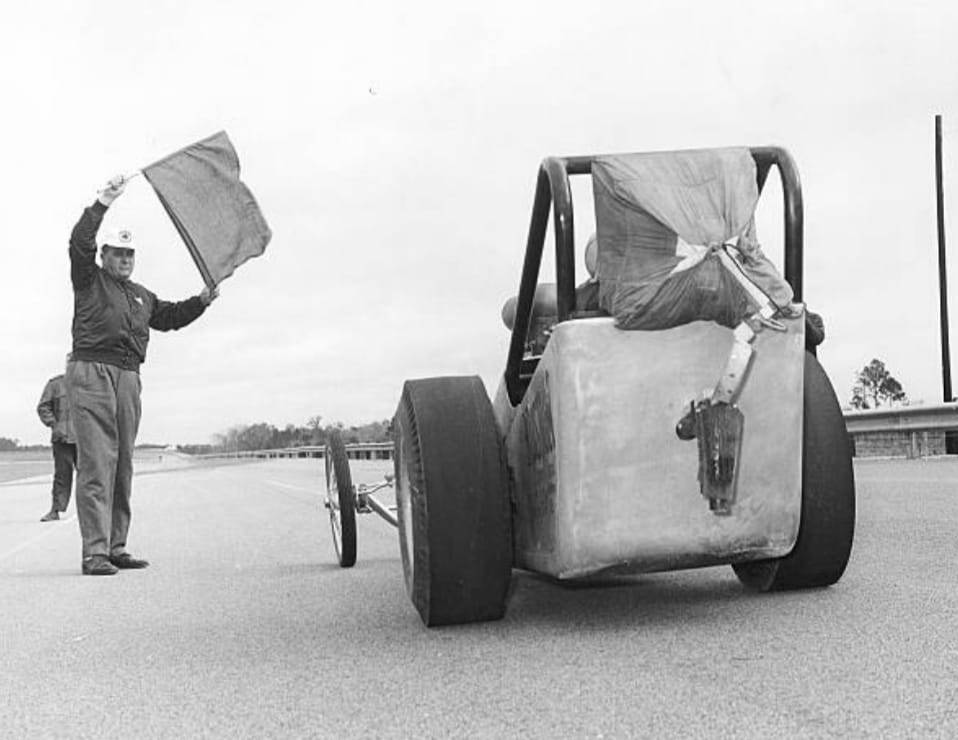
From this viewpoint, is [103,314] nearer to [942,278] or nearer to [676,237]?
[676,237]

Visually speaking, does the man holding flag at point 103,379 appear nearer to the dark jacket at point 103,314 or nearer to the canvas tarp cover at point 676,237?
the dark jacket at point 103,314

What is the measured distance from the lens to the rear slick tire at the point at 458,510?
3.99 m

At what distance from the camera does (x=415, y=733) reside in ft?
9.38

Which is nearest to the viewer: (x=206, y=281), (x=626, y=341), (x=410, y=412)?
(x=626, y=341)

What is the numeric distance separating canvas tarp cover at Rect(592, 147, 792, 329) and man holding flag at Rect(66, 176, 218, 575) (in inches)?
148

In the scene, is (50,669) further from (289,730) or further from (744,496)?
(744,496)

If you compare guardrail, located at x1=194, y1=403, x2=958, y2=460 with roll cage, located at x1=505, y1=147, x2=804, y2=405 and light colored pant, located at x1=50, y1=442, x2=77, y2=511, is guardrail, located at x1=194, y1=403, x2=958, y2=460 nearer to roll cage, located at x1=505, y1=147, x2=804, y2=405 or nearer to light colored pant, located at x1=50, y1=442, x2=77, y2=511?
light colored pant, located at x1=50, y1=442, x2=77, y2=511

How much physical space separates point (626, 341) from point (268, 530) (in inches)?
267

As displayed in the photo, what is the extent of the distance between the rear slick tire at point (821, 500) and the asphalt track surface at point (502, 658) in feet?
0.36

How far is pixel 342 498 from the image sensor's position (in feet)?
20.5

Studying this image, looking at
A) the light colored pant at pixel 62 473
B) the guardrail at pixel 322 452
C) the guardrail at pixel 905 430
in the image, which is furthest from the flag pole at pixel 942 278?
the light colored pant at pixel 62 473

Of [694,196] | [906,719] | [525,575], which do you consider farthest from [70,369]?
[906,719]

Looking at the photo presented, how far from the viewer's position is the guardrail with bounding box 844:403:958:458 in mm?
15344

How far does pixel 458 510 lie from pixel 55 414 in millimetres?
11079
